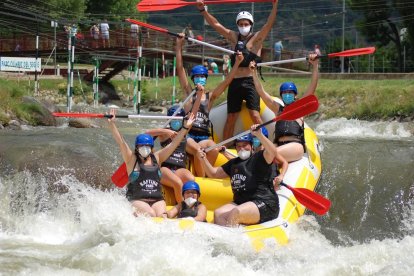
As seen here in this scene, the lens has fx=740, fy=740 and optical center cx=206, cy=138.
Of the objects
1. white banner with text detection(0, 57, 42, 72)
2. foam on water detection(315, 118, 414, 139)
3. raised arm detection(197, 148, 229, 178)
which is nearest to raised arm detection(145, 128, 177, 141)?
raised arm detection(197, 148, 229, 178)

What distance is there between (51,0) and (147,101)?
723cm

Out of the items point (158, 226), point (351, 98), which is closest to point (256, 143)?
point (158, 226)

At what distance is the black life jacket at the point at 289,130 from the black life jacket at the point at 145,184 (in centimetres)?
161

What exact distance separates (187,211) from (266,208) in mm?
715

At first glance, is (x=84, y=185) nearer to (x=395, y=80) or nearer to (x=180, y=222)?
(x=180, y=222)

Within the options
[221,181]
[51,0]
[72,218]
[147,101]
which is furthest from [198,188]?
[51,0]

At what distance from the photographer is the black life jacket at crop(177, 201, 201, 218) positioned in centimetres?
666

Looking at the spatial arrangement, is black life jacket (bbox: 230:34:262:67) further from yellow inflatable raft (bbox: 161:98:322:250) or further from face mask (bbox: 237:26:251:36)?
yellow inflatable raft (bbox: 161:98:322:250)

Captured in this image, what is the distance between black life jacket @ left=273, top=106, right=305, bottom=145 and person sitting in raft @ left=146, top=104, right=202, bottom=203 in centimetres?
102

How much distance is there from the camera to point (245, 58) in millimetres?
8086

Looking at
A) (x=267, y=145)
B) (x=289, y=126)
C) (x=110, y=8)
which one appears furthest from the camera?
(x=110, y=8)

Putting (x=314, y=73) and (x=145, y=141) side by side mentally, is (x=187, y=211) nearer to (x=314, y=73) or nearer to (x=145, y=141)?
(x=145, y=141)

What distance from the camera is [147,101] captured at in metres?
26.1

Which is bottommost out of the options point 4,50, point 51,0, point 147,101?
point 147,101
